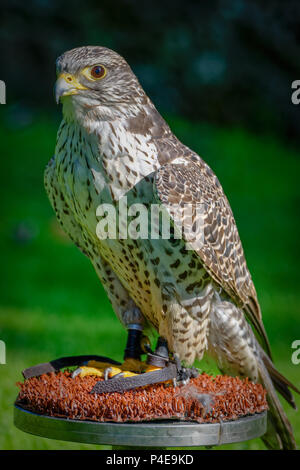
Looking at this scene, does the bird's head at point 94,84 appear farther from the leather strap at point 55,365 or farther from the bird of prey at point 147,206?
the leather strap at point 55,365

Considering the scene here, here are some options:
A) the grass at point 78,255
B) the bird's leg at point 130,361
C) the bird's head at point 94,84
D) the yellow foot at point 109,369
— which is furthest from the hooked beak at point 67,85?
the grass at point 78,255

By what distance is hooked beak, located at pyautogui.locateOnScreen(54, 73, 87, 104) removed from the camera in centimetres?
216

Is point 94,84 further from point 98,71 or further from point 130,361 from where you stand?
point 130,361

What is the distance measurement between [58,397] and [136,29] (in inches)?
282

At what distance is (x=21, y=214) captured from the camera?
7152 millimetres

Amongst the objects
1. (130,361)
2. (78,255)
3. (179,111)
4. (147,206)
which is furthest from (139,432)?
(179,111)

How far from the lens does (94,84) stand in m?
2.23

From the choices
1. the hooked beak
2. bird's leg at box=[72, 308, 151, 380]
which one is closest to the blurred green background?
bird's leg at box=[72, 308, 151, 380]

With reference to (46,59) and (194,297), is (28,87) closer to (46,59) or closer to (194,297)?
(46,59)

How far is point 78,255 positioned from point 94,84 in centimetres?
462

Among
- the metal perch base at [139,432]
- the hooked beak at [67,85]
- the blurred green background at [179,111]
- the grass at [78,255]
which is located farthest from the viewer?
the blurred green background at [179,111]

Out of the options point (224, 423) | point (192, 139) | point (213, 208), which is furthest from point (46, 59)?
point (224, 423)

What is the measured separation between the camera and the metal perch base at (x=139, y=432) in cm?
204

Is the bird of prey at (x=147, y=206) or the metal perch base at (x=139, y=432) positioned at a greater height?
the bird of prey at (x=147, y=206)
